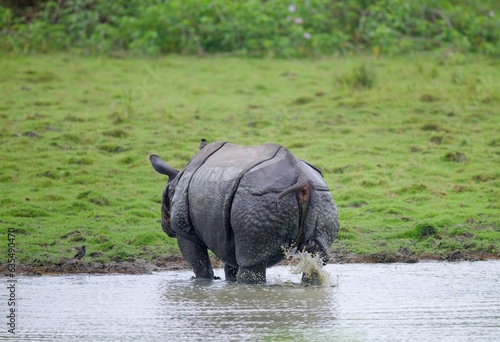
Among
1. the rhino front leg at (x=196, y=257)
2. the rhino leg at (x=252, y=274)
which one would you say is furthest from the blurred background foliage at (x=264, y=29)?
the rhino leg at (x=252, y=274)

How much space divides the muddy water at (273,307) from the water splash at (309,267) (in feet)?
0.26

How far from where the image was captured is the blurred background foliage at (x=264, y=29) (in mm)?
19948

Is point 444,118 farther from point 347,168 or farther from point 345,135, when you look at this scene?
point 347,168

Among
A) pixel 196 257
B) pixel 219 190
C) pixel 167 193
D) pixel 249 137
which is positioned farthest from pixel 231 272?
pixel 249 137

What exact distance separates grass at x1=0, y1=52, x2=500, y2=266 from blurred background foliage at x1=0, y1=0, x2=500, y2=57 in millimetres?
626

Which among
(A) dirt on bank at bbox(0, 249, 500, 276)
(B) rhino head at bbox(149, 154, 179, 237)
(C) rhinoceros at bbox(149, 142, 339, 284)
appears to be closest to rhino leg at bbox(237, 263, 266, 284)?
(C) rhinoceros at bbox(149, 142, 339, 284)

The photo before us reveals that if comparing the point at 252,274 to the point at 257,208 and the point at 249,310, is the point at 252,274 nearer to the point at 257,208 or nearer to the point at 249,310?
the point at 257,208

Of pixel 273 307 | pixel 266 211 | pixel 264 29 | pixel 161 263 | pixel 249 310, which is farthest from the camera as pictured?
pixel 264 29

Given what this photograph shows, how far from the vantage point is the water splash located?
326 inches

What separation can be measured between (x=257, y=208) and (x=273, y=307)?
797 mm

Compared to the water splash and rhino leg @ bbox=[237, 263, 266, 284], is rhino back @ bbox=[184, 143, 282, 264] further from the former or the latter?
the water splash

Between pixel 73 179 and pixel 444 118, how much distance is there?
576 cm

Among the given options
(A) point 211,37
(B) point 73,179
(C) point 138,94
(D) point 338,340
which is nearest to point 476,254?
(D) point 338,340

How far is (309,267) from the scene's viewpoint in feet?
27.8
